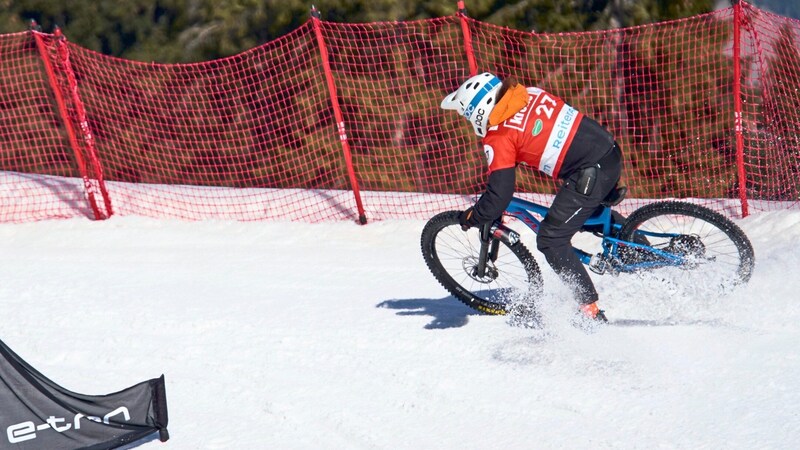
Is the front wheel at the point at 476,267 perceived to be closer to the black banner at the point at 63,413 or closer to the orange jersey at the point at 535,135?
the orange jersey at the point at 535,135

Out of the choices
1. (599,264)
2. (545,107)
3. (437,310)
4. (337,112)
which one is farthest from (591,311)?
(337,112)

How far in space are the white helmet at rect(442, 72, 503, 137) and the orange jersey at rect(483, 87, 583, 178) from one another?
0.31ft

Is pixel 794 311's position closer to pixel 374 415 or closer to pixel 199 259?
pixel 374 415

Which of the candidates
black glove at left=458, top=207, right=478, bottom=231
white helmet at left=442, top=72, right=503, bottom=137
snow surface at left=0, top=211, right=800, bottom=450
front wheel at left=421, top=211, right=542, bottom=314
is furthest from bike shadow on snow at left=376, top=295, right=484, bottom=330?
white helmet at left=442, top=72, right=503, bottom=137

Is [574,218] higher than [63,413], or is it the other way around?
[574,218]

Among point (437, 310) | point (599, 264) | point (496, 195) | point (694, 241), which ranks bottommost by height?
point (437, 310)

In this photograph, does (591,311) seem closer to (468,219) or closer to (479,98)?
(468,219)

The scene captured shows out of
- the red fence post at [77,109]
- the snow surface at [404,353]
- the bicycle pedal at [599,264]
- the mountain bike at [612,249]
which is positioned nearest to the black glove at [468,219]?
the mountain bike at [612,249]

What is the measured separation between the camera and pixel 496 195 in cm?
636

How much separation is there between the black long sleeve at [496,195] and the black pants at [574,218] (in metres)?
0.34

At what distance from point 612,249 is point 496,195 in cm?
103

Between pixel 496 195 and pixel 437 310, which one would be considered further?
pixel 437 310

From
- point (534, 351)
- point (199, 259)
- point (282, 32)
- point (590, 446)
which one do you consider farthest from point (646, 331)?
point (282, 32)

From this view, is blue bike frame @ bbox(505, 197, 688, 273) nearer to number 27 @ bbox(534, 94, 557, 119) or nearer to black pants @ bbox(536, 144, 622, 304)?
black pants @ bbox(536, 144, 622, 304)
